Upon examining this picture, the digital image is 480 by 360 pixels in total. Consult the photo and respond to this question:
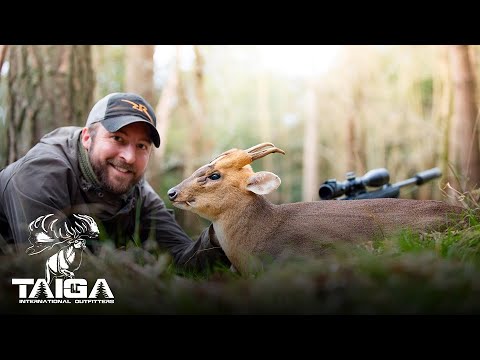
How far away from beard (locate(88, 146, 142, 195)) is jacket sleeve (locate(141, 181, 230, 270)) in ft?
1.52

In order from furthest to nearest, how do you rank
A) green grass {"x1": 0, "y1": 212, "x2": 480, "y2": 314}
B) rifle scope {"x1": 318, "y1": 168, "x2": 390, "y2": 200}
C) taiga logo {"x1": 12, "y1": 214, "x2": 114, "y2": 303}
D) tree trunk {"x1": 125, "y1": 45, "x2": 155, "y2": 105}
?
tree trunk {"x1": 125, "y1": 45, "x2": 155, "y2": 105}, rifle scope {"x1": 318, "y1": 168, "x2": 390, "y2": 200}, taiga logo {"x1": 12, "y1": 214, "x2": 114, "y2": 303}, green grass {"x1": 0, "y1": 212, "x2": 480, "y2": 314}

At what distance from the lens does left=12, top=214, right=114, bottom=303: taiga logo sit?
102 inches

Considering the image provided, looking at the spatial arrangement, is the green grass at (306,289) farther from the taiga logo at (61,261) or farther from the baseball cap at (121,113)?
the baseball cap at (121,113)

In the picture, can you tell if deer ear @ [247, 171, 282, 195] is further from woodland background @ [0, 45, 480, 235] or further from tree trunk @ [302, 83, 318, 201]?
tree trunk @ [302, 83, 318, 201]

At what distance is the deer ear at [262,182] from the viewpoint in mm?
3400

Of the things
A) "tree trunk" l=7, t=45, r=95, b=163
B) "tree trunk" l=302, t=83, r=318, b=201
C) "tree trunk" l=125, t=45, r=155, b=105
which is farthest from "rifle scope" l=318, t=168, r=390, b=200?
"tree trunk" l=302, t=83, r=318, b=201

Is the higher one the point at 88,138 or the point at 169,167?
the point at 88,138

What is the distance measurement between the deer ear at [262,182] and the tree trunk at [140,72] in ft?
13.3

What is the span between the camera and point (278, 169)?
52.3ft

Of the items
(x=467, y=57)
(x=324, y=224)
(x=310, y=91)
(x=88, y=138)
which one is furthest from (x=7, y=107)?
(x=310, y=91)

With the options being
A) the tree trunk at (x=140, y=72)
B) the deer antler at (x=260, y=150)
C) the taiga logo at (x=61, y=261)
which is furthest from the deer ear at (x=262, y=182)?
the tree trunk at (x=140, y=72)

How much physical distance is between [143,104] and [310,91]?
37.2 feet

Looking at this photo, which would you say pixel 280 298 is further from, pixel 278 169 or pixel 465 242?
pixel 278 169

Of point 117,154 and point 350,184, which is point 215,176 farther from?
point 350,184
